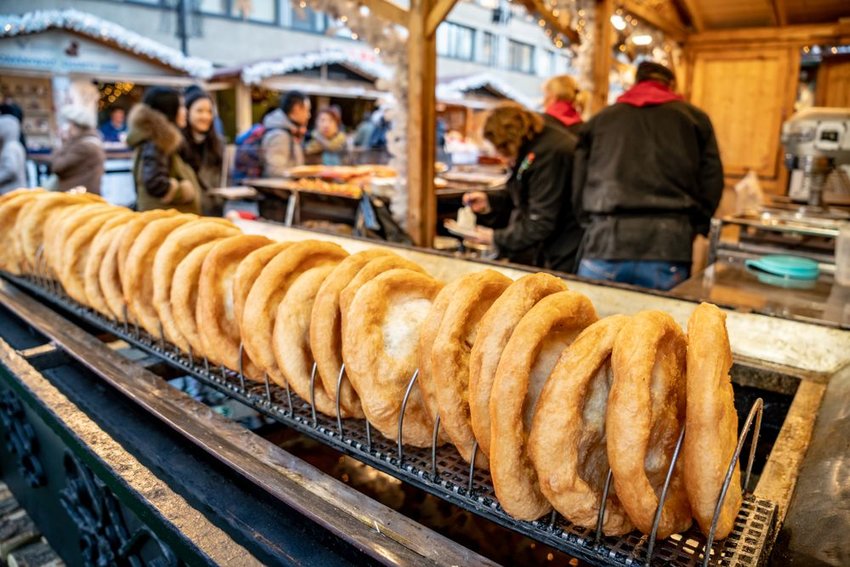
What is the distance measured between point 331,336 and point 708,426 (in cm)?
73

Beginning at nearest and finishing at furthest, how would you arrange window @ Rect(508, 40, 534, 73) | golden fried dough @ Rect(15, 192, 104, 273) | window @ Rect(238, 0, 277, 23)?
golden fried dough @ Rect(15, 192, 104, 273) < window @ Rect(238, 0, 277, 23) < window @ Rect(508, 40, 534, 73)

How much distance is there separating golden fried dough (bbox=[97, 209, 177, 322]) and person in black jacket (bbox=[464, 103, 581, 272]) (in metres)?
2.71

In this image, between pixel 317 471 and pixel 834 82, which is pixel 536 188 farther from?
pixel 834 82

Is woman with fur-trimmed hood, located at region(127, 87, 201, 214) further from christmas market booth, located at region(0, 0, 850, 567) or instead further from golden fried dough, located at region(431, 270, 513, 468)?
golden fried dough, located at region(431, 270, 513, 468)

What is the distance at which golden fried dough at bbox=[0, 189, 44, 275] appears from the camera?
2.56 meters

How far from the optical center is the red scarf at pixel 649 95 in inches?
143

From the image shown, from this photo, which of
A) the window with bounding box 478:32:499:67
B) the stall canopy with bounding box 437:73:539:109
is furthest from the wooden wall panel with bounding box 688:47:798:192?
the window with bounding box 478:32:499:67

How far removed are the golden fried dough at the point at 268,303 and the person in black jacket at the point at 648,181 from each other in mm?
2662

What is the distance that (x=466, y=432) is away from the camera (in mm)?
1136

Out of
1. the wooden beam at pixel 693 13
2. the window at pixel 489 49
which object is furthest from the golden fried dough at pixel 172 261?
the window at pixel 489 49

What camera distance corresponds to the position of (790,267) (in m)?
3.22

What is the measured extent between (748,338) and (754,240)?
107 inches

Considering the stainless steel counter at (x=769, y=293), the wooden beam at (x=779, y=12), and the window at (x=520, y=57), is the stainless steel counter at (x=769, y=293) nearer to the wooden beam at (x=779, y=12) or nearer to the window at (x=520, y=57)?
the wooden beam at (x=779, y=12)

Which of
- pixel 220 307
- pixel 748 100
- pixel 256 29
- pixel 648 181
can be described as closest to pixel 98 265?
pixel 220 307
